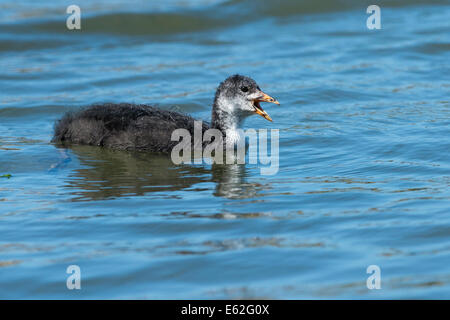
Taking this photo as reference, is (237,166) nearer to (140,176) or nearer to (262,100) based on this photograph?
(262,100)

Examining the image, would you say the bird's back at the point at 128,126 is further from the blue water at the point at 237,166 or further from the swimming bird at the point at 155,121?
the blue water at the point at 237,166

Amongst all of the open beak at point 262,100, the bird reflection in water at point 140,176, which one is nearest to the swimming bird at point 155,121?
the open beak at point 262,100

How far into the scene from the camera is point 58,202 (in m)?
8.21

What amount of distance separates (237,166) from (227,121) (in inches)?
27.1

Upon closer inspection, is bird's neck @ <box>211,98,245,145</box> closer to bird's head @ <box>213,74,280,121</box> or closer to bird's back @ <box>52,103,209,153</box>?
bird's head @ <box>213,74,280,121</box>

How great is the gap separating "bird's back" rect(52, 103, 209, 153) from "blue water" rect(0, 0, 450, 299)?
6.9 inches

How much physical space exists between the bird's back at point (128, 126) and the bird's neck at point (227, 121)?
186 mm

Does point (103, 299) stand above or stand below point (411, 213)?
below

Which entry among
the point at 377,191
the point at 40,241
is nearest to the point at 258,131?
the point at 377,191

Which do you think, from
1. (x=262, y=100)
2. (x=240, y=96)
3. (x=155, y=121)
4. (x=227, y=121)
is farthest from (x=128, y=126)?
(x=262, y=100)

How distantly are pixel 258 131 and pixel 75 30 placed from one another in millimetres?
7169

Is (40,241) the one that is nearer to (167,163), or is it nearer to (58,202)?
(58,202)

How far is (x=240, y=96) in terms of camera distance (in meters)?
10.1

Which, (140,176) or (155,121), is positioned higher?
(155,121)
